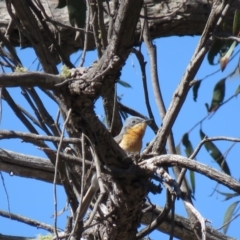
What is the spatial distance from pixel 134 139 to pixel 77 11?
139 centimetres

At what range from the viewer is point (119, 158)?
8.05 feet

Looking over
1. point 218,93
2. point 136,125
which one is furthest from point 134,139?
point 218,93

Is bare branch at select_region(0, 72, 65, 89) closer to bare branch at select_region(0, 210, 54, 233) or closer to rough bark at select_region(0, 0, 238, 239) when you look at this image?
rough bark at select_region(0, 0, 238, 239)

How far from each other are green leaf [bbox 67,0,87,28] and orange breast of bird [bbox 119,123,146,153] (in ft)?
3.53

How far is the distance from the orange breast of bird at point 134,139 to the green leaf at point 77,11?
108 cm

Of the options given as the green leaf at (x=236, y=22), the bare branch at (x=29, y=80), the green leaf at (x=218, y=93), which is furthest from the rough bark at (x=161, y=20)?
the bare branch at (x=29, y=80)

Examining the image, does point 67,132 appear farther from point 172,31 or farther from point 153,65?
point 172,31

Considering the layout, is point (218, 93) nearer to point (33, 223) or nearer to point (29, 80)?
point (33, 223)

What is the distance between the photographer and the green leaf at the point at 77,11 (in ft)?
10.5

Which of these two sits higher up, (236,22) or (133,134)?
(133,134)

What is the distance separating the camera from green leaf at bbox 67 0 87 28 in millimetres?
3209

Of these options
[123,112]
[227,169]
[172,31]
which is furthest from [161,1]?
[227,169]

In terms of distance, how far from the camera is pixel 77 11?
323 centimetres

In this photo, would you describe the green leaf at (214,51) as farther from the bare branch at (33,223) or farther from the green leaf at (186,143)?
the bare branch at (33,223)
